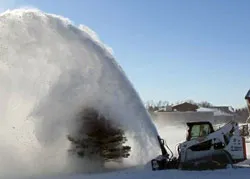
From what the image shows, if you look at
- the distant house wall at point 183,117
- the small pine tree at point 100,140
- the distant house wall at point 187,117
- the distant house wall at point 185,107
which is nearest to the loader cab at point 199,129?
the small pine tree at point 100,140

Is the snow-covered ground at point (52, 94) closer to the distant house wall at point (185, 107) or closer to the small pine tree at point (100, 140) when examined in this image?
the small pine tree at point (100, 140)

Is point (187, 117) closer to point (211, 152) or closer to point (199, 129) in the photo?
point (199, 129)

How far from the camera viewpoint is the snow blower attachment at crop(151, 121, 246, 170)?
14039 millimetres

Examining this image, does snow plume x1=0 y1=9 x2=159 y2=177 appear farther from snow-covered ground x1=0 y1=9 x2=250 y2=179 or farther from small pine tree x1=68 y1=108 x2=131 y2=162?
small pine tree x1=68 y1=108 x2=131 y2=162

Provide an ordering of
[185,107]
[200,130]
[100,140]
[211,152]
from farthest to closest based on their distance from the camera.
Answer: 1. [185,107]
2. [100,140]
3. [200,130]
4. [211,152]

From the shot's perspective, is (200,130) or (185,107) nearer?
(200,130)

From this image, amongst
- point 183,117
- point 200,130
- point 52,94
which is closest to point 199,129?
point 200,130

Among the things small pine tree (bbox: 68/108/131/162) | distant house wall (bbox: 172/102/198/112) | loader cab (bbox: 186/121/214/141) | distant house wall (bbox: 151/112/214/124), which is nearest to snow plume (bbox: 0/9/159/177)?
small pine tree (bbox: 68/108/131/162)

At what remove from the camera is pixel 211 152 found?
14266 millimetres

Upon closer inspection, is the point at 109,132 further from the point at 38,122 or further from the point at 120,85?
the point at 38,122

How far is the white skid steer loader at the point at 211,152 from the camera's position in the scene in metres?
14.0

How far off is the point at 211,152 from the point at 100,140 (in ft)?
14.9

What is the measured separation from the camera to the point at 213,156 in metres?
14.2

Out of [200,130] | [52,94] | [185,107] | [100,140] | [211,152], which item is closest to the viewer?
[211,152]
